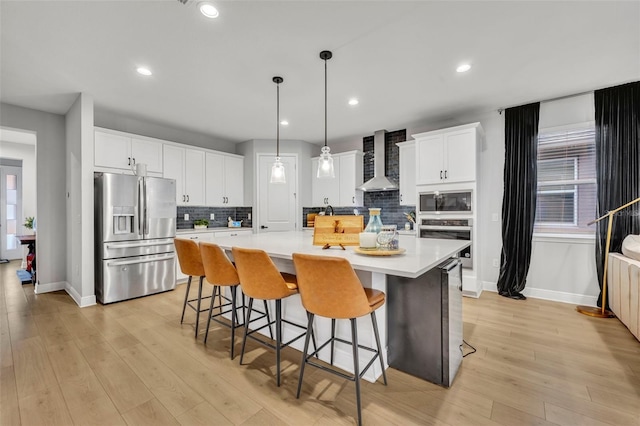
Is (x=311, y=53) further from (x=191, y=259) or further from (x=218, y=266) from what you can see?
(x=191, y=259)

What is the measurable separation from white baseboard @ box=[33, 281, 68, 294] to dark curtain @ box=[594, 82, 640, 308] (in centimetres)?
721

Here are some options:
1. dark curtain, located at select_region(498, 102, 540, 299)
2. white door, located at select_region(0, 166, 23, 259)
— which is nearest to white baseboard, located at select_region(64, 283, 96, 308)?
white door, located at select_region(0, 166, 23, 259)

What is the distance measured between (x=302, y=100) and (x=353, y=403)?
3.32m

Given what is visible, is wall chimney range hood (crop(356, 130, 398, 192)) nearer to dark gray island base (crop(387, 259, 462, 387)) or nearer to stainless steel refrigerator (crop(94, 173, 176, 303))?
dark gray island base (crop(387, 259, 462, 387))

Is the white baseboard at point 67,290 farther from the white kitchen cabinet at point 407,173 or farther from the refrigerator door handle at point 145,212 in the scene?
the white kitchen cabinet at point 407,173

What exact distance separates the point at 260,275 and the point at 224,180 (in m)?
3.99

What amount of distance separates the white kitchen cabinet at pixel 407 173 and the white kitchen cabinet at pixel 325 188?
127cm

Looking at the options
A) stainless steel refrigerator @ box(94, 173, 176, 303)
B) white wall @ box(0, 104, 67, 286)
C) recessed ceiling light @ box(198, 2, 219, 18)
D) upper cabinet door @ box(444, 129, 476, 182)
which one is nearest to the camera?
recessed ceiling light @ box(198, 2, 219, 18)

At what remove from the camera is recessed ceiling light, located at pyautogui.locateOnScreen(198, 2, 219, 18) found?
1943mm

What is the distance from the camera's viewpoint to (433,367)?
Answer: 1.90m

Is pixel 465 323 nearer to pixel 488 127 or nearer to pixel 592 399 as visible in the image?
pixel 592 399

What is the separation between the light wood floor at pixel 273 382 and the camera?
5.26 feet

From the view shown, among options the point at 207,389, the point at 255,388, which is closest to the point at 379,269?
the point at 255,388

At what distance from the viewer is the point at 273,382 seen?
1.92 metres
